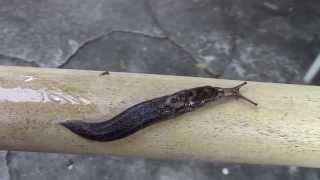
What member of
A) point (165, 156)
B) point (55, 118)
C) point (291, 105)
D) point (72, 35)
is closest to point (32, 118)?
→ point (55, 118)

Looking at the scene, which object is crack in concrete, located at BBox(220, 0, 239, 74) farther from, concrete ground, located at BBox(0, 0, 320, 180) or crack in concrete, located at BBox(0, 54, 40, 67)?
crack in concrete, located at BBox(0, 54, 40, 67)

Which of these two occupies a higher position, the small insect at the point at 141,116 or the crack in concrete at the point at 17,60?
the small insect at the point at 141,116

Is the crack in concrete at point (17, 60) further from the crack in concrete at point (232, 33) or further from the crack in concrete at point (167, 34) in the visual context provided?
the crack in concrete at point (232, 33)

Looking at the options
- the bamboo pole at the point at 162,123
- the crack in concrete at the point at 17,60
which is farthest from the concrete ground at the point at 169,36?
the bamboo pole at the point at 162,123

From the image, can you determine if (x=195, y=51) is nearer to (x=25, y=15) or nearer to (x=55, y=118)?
(x=25, y=15)

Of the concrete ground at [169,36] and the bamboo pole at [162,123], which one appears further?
the concrete ground at [169,36]

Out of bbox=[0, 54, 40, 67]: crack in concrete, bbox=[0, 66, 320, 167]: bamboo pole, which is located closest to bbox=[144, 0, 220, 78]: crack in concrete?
bbox=[0, 54, 40, 67]: crack in concrete
